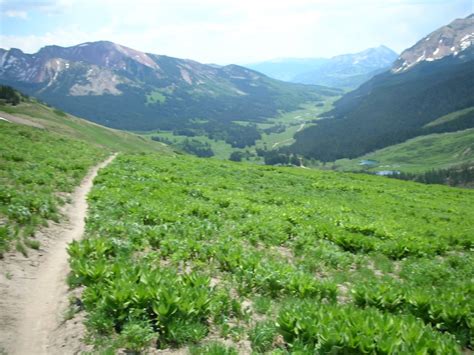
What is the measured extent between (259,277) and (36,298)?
233 inches

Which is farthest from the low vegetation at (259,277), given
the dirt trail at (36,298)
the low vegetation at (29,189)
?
the low vegetation at (29,189)

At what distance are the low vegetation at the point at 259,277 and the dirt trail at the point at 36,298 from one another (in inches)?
26.4

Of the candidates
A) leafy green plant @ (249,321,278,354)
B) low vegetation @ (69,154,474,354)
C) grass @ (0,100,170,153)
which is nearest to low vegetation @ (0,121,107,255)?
low vegetation @ (69,154,474,354)

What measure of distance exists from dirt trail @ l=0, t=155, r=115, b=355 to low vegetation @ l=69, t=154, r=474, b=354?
0.67m

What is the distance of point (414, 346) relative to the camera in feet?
22.6

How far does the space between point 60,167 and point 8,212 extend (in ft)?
42.6

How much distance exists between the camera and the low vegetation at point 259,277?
768 centimetres

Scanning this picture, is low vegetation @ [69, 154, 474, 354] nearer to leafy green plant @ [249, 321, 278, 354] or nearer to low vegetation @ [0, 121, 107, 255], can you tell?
leafy green plant @ [249, 321, 278, 354]

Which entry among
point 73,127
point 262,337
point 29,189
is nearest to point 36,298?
point 262,337

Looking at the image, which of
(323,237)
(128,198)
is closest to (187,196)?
(128,198)

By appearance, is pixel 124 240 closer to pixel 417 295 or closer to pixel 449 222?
pixel 417 295

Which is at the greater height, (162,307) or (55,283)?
(162,307)

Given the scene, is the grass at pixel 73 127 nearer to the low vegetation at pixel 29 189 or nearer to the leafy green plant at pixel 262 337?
the low vegetation at pixel 29 189

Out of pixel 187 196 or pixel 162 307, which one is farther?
pixel 187 196
